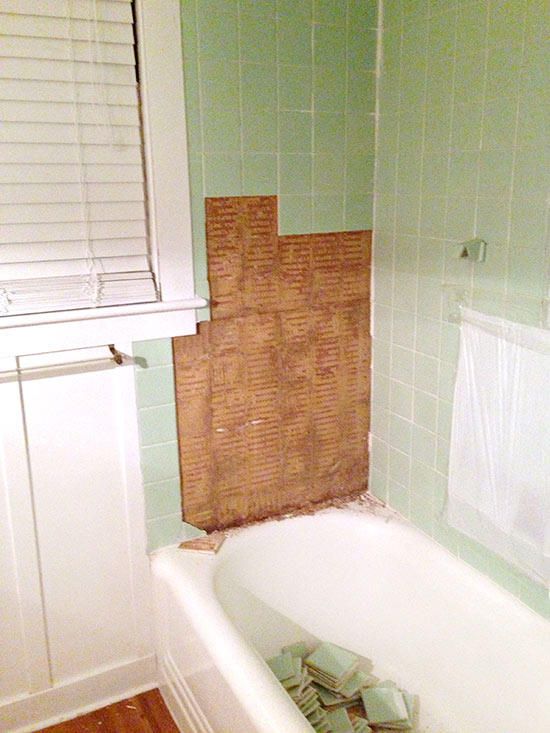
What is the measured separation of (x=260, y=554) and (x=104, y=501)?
48 centimetres

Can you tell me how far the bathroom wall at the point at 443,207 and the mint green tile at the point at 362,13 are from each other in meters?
0.04

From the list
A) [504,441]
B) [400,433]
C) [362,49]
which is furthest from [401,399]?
[362,49]

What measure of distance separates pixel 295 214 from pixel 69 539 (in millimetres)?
1096

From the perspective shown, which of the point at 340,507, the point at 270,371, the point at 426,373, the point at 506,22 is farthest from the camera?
the point at 340,507

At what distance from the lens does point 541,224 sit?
1.51 m

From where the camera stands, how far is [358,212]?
2.04m

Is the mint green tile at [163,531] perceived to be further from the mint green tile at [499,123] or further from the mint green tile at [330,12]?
the mint green tile at [330,12]

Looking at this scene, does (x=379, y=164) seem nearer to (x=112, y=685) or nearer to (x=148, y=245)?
(x=148, y=245)

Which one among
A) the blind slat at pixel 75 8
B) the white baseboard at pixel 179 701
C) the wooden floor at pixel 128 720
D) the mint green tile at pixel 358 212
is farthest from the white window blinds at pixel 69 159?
the wooden floor at pixel 128 720

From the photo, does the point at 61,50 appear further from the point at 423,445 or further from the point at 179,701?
the point at 179,701

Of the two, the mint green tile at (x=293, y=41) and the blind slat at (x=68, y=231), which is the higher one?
the mint green tile at (x=293, y=41)

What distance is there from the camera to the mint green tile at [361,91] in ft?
6.37

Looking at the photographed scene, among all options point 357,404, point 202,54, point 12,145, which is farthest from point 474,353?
point 12,145

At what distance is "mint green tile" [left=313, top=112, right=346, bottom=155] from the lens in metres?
1.93
